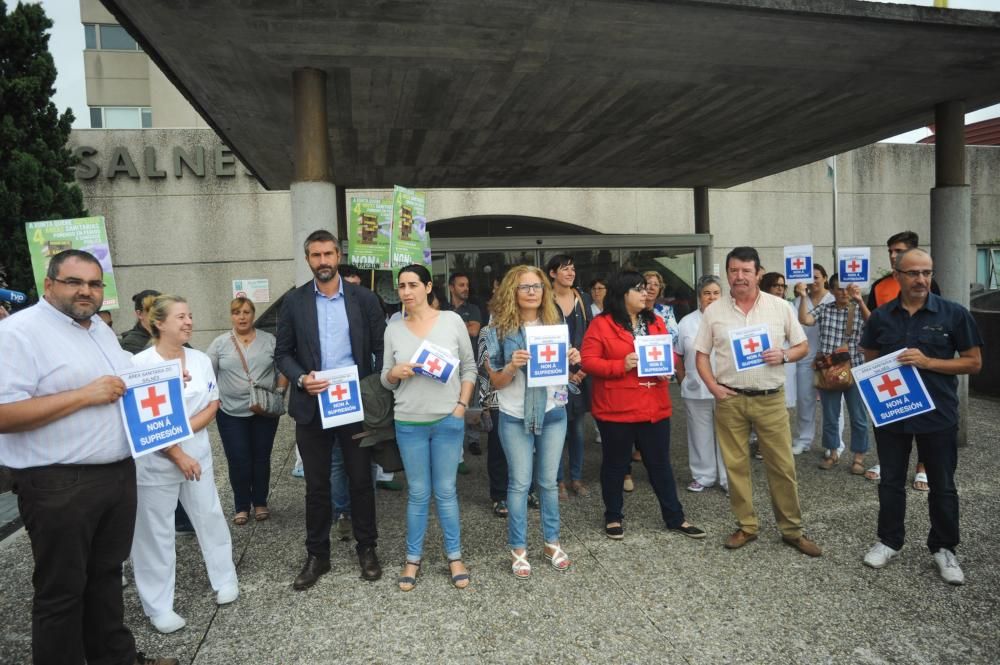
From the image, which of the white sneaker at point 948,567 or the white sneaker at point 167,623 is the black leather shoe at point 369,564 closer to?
the white sneaker at point 167,623

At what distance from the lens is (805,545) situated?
401 centimetres

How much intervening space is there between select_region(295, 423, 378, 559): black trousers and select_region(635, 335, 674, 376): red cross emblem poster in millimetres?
1944

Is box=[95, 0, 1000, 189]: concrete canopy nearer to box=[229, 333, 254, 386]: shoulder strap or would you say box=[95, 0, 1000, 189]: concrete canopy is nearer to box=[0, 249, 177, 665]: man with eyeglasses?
box=[229, 333, 254, 386]: shoulder strap

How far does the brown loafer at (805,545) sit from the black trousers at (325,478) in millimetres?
2889

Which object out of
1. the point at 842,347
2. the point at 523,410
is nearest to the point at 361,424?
the point at 523,410

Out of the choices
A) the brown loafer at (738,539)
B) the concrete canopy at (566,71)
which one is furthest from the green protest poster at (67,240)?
the brown loafer at (738,539)

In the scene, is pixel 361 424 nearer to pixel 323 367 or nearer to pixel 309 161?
pixel 323 367

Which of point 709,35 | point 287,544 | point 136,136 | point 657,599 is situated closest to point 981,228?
point 709,35

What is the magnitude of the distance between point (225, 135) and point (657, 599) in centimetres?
685

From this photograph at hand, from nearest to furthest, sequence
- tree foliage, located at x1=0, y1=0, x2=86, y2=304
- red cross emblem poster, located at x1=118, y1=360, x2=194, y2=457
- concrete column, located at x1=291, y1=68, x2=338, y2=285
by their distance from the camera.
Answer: red cross emblem poster, located at x1=118, y1=360, x2=194, y2=457, concrete column, located at x1=291, y1=68, x2=338, y2=285, tree foliage, located at x1=0, y1=0, x2=86, y2=304

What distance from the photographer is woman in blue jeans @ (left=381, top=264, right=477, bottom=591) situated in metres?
3.63

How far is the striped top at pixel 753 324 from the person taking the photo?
404cm

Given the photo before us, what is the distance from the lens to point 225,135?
23.5ft

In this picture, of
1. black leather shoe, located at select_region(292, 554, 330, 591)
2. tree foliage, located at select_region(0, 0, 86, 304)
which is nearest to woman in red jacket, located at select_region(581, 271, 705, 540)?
black leather shoe, located at select_region(292, 554, 330, 591)
